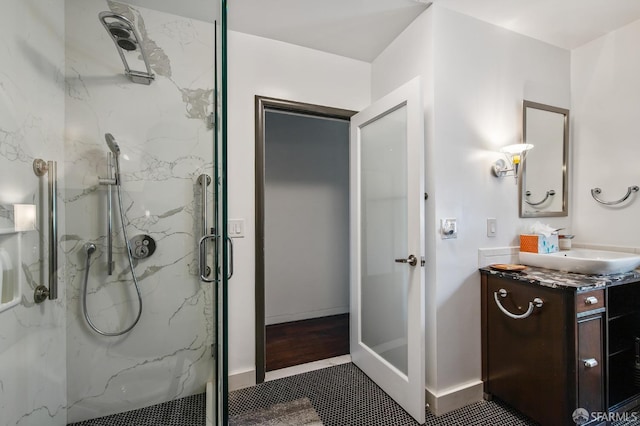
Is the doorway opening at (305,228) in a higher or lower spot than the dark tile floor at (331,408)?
higher

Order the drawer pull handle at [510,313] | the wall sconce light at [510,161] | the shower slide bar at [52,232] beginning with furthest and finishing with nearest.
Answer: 1. the wall sconce light at [510,161]
2. the drawer pull handle at [510,313]
3. the shower slide bar at [52,232]

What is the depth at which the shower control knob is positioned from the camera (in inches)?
63.4

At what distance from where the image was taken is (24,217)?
1220mm

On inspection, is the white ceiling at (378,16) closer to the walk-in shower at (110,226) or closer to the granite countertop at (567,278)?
the walk-in shower at (110,226)

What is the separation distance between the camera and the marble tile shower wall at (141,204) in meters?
1.49

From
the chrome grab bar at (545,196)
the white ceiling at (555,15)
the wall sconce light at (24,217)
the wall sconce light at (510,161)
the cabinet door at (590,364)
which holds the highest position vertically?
the white ceiling at (555,15)

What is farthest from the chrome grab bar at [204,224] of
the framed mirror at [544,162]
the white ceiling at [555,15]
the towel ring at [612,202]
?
the towel ring at [612,202]

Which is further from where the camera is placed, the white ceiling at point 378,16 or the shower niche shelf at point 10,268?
the white ceiling at point 378,16

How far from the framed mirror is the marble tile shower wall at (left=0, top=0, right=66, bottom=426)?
274 cm

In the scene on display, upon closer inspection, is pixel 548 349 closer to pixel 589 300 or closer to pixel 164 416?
pixel 589 300

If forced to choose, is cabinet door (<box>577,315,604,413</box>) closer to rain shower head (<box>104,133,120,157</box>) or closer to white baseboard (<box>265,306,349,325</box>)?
white baseboard (<box>265,306,349,325</box>)

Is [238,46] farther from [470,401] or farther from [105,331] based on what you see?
[470,401]

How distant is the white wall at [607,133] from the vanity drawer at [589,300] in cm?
83

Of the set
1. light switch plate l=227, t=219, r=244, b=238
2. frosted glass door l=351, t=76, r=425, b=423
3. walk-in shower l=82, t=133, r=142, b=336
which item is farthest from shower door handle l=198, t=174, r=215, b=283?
frosted glass door l=351, t=76, r=425, b=423
